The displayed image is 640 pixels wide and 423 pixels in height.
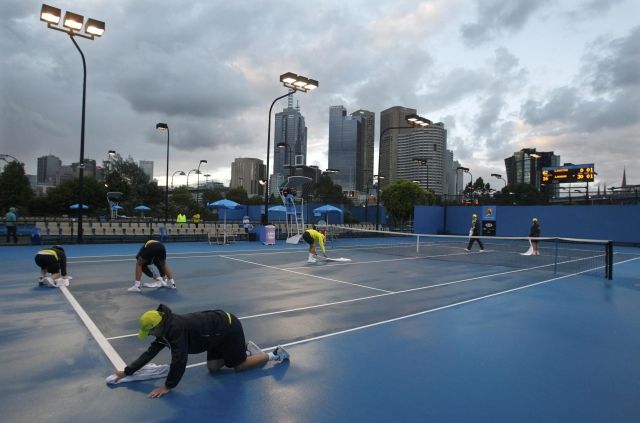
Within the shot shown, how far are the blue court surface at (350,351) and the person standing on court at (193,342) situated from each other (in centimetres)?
14

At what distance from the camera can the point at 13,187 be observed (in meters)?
42.2

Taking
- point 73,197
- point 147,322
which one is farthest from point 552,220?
point 73,197

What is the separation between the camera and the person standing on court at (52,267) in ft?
30.6

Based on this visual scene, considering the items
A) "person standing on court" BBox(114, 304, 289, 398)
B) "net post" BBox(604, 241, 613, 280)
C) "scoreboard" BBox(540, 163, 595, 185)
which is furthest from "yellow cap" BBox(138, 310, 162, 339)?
"scoreboard" BBox(540, 163, 595, 185)

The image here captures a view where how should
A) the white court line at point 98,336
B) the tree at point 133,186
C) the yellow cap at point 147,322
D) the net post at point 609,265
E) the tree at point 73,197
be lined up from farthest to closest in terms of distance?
the tree at point 133,186 → the tree at point 73,197 → the net post at point 609,265 → the white court line at point 98,336 → the yellow cap at point 147,322

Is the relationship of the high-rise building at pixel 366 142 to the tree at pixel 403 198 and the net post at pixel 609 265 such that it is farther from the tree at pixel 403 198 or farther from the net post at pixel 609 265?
the net post at pixel 609 265

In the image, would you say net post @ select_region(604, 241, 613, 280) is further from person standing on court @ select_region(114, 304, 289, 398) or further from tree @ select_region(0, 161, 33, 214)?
tree @ select_region(0, 161, 33, 214)

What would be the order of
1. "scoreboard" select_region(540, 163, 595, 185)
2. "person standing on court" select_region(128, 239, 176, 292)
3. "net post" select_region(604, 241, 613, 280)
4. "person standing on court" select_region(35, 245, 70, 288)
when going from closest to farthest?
"person standing on court" select_region(128, 239, 176, 292) < "person standing on court" select_region(35, 245, 70, 288) < "net post" select_region(604, 241, 613, 280) < "scoreboard" select_region(540, 163, 595, 185)

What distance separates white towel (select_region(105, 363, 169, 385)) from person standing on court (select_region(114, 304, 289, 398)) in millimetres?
58

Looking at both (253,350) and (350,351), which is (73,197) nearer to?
(253,350)

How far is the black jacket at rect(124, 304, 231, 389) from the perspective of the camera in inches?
159

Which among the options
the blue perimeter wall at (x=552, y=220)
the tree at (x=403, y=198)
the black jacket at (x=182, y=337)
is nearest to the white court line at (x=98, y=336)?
the black jacket at (x=182, y=337)

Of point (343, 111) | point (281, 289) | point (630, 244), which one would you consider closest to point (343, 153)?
point (343, 111)

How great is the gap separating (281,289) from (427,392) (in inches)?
231
